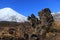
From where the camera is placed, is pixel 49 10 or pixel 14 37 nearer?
pixel 14 37

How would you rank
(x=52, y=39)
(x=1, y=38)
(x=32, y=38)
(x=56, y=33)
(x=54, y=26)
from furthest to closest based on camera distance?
(x=54, y=26)
(x=56, y=33)
(x=52, y=39)
(x=32, y=38)
(x=1, y=38)

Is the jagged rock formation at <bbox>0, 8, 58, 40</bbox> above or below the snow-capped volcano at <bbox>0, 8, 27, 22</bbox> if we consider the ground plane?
below

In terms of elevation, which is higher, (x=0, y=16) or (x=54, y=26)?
(x=0, y=16)

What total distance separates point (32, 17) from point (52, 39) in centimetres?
373

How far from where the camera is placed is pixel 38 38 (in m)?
17.9

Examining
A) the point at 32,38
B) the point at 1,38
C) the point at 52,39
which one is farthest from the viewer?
the point at 52,39

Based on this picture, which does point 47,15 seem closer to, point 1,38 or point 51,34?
point 51,34

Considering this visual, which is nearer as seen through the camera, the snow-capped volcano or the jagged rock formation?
the jagged rock formation

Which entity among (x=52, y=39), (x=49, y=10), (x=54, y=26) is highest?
(x=49, y=10)

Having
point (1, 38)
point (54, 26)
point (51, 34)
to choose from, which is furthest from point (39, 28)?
point (1, 38)

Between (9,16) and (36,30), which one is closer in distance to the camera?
(36,30)

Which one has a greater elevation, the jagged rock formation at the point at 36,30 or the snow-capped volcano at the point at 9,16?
the snow-capped volcano at the point at 9,16

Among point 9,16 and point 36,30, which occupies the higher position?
point 9,16

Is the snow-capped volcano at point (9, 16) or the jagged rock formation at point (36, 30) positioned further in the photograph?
the snow-capped volcano at point (9, 16)
